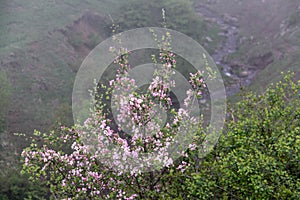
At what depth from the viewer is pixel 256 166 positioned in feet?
26.0

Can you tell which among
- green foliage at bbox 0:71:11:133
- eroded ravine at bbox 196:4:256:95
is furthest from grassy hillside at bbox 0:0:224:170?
eroded ravine at bbox 196:4:256:95

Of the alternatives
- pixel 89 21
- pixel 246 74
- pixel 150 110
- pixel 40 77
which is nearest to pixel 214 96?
pixel 246 74

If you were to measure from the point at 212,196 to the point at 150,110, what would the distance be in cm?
278

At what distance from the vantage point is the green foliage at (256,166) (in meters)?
7.73

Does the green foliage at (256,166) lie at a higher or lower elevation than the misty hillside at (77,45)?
lower

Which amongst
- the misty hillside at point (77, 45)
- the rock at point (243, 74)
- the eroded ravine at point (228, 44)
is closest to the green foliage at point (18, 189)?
the misty hillside at point (77, 45)

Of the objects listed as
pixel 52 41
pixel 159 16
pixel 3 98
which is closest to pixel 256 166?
pixel 3 98

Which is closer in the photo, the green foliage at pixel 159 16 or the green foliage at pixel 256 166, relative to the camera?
the green foliage at pixel 256 166

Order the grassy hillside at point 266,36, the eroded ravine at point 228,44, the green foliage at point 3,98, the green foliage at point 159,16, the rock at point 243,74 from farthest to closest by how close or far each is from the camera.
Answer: the green foliage at point 159,16 → the rock at point 243,74 → the eroded ravine at point 228,44 → the grassy hillside at point 266,36 → the green foliage at point 3,98

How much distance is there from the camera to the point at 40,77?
3047 centimetres

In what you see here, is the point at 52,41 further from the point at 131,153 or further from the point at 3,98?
the point at 131,153

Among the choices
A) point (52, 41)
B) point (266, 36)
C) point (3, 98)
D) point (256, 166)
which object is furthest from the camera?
point (266, 36)

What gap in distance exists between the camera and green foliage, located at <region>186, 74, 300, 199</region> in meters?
7.73

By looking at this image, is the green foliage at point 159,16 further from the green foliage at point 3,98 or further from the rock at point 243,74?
the green foliage at point 3,98
